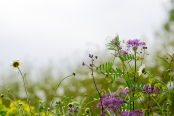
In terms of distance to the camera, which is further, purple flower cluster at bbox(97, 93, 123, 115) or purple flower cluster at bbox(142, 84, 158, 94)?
purple flower cluster at bbox(142, 84, 158, 94)

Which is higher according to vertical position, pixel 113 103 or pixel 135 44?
pixel 135 44

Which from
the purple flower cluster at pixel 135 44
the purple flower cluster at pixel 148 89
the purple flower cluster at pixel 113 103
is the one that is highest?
the purple flower cluster at pixel 135 44

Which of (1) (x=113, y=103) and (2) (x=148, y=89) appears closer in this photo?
(1) (x=113, y=103)

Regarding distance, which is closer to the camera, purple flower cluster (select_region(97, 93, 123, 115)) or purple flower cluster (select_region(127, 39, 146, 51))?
purple flower cluster (select_region(97, 93, 123, 115))

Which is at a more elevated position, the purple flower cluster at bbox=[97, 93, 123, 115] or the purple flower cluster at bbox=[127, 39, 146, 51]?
the purple flower cluster at bbox=[127, 39, 146, 51]

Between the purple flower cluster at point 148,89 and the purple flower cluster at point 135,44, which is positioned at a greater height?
the purple flower cluster at point 135,44

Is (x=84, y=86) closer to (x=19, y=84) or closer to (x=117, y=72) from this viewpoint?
(x=19, y=84)

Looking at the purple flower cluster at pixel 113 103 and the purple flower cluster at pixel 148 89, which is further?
the purple flower cluster at pixel 148 89

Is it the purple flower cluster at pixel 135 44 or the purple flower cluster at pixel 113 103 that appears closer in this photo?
the purple flower cluster at pixel 113 103

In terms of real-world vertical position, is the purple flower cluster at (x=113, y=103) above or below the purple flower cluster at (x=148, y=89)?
below

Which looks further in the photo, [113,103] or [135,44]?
[135,44]

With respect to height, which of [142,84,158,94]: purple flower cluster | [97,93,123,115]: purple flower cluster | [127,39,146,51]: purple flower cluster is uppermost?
[127,39,146,51]: purple flower cluster

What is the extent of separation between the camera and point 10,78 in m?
5.24

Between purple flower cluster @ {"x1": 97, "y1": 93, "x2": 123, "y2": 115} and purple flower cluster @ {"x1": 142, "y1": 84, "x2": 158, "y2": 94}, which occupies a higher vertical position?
purple flower cluster @ {"x1": 142, "y1": 84, "x2": 158, "y2": 94}
